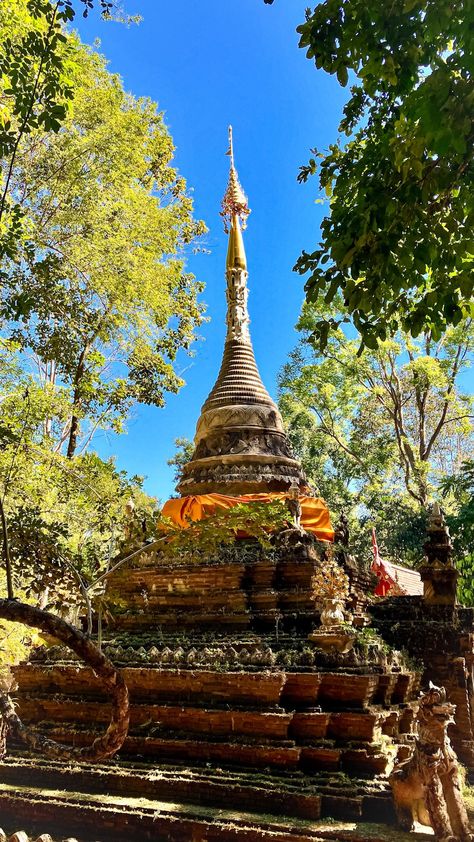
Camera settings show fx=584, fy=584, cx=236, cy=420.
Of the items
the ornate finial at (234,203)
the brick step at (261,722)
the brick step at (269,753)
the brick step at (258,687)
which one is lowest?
the brick step at (269,753)

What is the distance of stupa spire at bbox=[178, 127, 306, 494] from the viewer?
12094 mm

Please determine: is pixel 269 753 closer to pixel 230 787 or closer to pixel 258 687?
pixel 230 787

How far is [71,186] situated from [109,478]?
20.9 feet

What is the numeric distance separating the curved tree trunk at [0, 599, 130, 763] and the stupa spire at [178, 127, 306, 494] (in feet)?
24.0

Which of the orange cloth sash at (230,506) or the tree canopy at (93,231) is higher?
the tree canopy at (93,231)

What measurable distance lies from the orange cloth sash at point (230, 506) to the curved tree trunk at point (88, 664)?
570 cm

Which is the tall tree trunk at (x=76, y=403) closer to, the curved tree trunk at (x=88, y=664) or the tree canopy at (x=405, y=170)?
the curved tree trunk at (x=88, y=664)

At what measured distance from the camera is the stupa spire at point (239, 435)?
1209 centimetres

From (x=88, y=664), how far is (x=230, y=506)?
637 cm

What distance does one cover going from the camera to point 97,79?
1238cm

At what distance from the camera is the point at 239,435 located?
12945 mm

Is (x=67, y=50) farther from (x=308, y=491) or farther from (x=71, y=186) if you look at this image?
(x=308, y=491)

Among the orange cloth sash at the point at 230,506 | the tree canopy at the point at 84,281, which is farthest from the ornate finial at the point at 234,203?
the orange cloth sash at the point at 230,506

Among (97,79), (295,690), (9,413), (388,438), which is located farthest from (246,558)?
(388,438)
